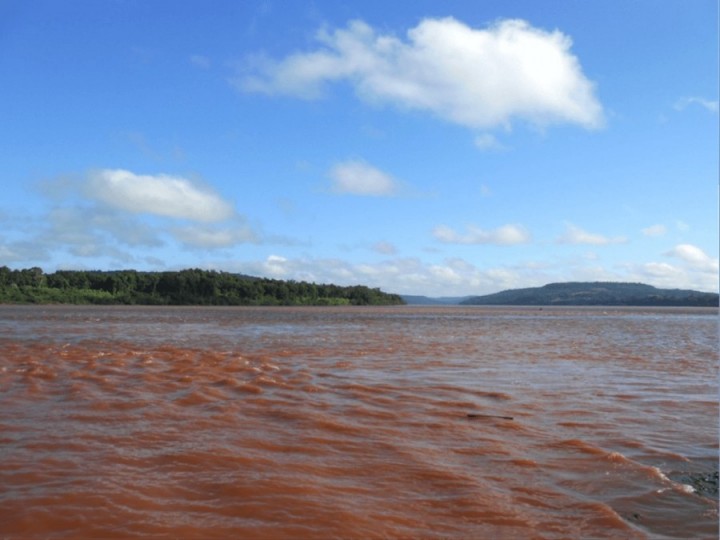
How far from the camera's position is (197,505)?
441cm

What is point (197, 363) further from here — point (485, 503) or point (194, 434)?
point (485, 503)

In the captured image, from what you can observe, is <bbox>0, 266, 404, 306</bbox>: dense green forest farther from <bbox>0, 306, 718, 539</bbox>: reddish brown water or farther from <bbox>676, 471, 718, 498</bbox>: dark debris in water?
<bbox>676, 471, 718, 498</bbox>: dark debris in water

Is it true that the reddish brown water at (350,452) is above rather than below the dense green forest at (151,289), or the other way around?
below

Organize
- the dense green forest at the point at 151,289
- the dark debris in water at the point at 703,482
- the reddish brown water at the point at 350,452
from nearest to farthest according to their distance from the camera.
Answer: the reddish brown water at the point at 350,452
the dark debris in water at the point at 703,482
the dense green forest at the point at 151,289

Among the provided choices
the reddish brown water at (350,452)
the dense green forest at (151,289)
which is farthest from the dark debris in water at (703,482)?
the dense green forest at (151,289)

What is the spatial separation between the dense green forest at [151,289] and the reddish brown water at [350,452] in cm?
7442

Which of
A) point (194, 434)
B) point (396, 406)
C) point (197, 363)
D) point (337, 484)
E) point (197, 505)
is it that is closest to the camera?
point (197, 505)

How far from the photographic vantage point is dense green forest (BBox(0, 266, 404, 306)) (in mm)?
79000

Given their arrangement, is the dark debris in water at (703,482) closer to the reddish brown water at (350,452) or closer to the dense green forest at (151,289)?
the reddish brown water at (350,452)

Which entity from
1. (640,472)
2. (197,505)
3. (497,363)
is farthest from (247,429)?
(497,363)

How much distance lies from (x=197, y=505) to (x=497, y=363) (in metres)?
10.4

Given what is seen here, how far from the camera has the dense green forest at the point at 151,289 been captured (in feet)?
259

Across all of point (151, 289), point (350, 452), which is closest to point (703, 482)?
point (350, 452)

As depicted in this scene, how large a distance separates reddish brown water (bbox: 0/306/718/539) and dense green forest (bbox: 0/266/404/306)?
244 ft
